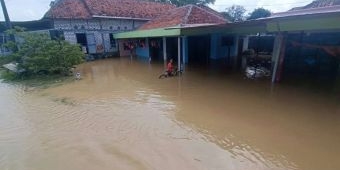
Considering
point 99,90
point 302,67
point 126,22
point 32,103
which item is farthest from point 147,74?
point 126,22

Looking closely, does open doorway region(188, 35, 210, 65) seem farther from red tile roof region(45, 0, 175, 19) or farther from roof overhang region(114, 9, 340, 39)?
red tile roof region(45, 0, 175, 19)

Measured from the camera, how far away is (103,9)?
22.0 meters

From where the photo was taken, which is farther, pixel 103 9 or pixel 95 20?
pixel 103 9

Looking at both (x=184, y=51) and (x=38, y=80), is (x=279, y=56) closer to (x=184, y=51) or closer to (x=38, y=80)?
(x=184, y=51)

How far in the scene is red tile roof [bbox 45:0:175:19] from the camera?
2042 centimetres

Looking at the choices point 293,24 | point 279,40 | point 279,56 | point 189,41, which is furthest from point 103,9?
point 293,24

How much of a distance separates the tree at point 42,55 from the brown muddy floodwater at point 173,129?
364 centimetres

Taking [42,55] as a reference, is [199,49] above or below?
below

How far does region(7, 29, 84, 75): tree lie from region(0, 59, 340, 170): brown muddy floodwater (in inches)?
143

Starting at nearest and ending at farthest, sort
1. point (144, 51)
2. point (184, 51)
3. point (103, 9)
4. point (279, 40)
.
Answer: point (279, 40) < point (184, 51) < point (144, 51) < point (103, 9)

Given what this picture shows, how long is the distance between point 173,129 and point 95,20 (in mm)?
18339

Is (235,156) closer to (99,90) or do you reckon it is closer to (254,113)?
(254,113)

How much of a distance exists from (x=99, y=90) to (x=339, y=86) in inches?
419

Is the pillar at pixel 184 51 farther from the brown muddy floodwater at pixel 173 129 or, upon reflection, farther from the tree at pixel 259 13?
the tree at pixel 259 13
